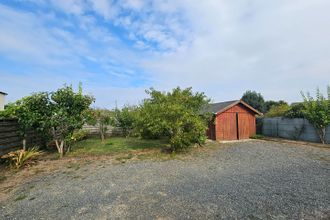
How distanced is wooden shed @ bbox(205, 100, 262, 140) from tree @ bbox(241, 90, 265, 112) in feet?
71.4

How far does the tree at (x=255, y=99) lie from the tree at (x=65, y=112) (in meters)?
33.9

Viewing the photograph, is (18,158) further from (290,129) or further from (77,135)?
(290,129)

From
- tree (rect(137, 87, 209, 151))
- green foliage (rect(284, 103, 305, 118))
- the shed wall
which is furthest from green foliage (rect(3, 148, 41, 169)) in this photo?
green foliage (rect(284, 103, 305, 118))

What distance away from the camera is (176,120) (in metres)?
9.98

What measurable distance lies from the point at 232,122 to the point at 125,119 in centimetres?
867

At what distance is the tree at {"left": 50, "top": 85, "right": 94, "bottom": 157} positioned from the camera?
9.30 meters

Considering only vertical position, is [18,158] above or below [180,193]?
above

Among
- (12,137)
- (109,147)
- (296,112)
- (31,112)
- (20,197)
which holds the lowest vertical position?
(20,197)

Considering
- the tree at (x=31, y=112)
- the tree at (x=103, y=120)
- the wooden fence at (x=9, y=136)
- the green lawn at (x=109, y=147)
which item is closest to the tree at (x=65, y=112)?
the tree at (x=31, y=112)

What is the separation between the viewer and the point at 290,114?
1533cm

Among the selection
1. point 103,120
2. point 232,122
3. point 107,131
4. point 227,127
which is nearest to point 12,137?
point 103,120

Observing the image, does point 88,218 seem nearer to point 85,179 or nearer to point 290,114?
point 85,179

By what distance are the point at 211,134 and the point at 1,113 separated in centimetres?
1309

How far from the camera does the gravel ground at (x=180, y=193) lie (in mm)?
3879
